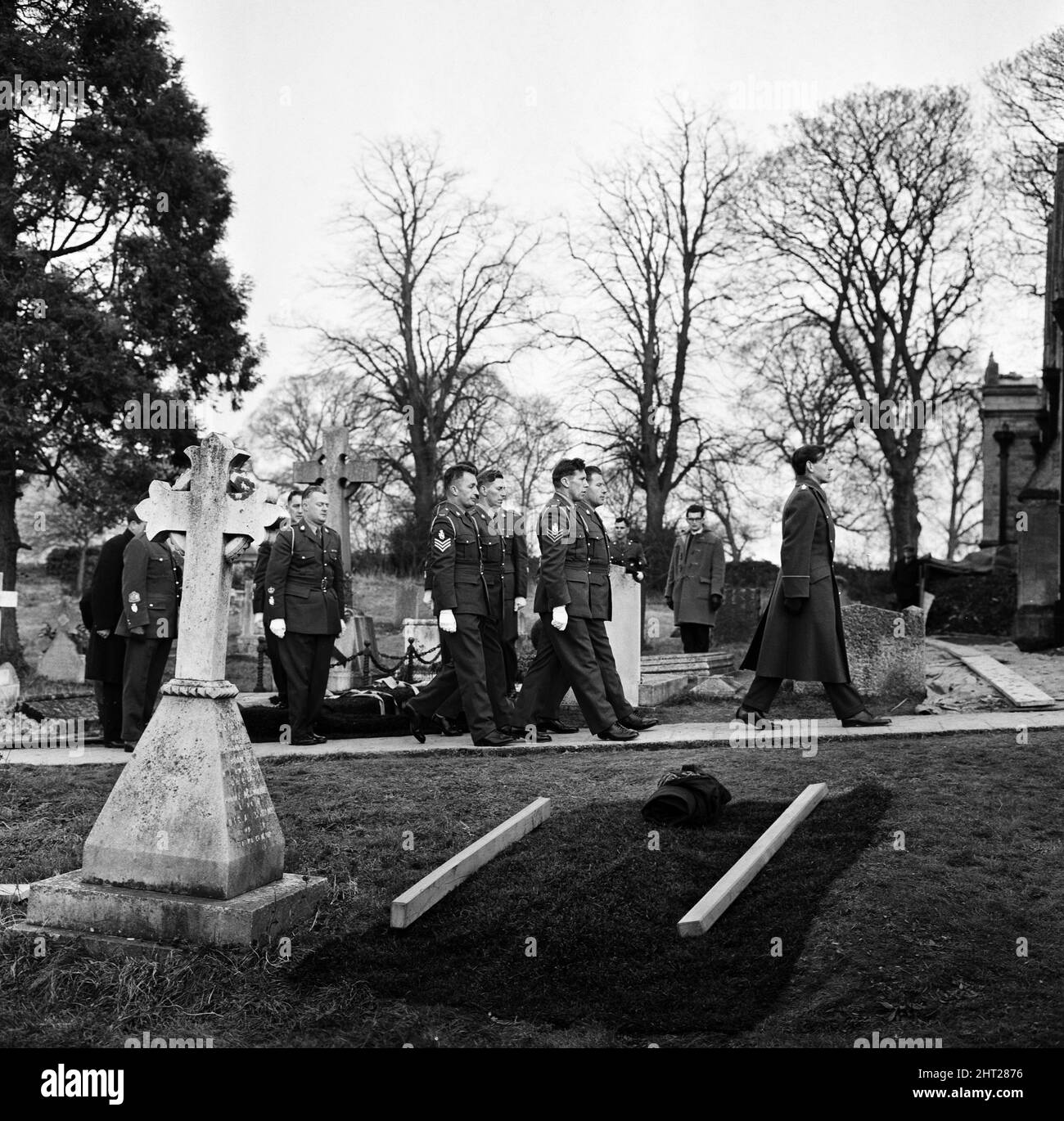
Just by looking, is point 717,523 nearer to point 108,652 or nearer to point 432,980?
point 108,652

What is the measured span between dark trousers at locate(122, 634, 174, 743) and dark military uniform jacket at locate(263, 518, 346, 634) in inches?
37.2

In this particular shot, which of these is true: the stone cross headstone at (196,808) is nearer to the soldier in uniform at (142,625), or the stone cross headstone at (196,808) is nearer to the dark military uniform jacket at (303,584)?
the dark military uniform jacket at (303,584)

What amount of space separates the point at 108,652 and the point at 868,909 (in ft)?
22.9

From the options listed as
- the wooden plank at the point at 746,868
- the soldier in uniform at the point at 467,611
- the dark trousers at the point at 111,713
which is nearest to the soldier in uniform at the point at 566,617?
the soldier in uniform at the point at 467,611

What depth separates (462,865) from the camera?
5637 mm

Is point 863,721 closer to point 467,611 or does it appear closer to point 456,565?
point 467,611

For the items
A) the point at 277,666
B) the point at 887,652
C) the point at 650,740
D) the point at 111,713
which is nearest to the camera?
the point at 650,740

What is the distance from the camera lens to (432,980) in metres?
4.72

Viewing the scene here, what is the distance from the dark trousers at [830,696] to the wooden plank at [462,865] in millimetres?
2707

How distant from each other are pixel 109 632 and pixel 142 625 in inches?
21.0

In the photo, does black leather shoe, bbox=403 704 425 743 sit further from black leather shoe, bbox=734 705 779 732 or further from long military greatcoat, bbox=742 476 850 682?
long military greatcoat, bbox=742 476 850 682

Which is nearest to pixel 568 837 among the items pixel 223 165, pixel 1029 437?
pixel 223 165

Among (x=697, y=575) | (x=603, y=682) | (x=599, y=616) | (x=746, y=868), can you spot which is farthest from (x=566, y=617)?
(x=697, y=575)

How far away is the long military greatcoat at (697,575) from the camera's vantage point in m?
14.1
